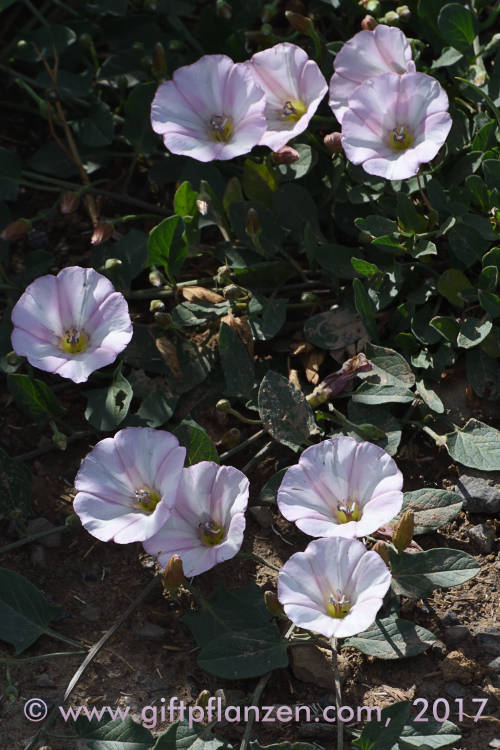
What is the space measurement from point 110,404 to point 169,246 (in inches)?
18.5

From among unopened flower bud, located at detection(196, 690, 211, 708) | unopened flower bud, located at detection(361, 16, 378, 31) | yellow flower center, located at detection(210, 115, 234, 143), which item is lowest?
unopened flower bud, located at detection(196, 690, 211, 708)

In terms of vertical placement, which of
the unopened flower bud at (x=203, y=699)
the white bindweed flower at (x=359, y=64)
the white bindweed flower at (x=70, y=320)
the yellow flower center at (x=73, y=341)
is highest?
the white bindweed flower at (x=359, y=64)

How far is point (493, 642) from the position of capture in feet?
7.16

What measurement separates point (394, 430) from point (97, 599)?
86cm

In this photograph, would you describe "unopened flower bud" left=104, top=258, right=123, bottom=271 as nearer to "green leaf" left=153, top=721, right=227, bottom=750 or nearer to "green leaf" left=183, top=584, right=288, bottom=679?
"green leaf" left=183, top=584, right=288, bottom=679

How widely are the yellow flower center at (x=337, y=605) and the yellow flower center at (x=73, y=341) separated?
941 mm

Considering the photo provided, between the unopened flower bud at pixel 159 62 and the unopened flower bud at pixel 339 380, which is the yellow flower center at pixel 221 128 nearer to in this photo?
the unopened flower bud at pixel 159 62

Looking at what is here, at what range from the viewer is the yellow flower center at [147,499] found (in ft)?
7.33

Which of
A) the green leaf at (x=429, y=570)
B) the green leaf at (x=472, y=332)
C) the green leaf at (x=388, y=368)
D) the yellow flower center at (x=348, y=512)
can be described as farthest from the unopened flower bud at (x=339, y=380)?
the green leaf at (x=429, y=570)

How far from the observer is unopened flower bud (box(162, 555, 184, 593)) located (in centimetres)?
208

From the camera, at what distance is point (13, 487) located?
2.47 meters

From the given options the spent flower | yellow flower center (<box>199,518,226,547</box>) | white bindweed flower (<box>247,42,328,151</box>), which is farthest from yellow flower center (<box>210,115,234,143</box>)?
yellow flower center (<box>199,518,226,547</box>)

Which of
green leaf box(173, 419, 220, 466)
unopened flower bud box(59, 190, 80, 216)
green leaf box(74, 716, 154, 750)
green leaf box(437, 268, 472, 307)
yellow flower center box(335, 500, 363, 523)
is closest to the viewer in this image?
green leaf box(74, 716, 154, 750)
